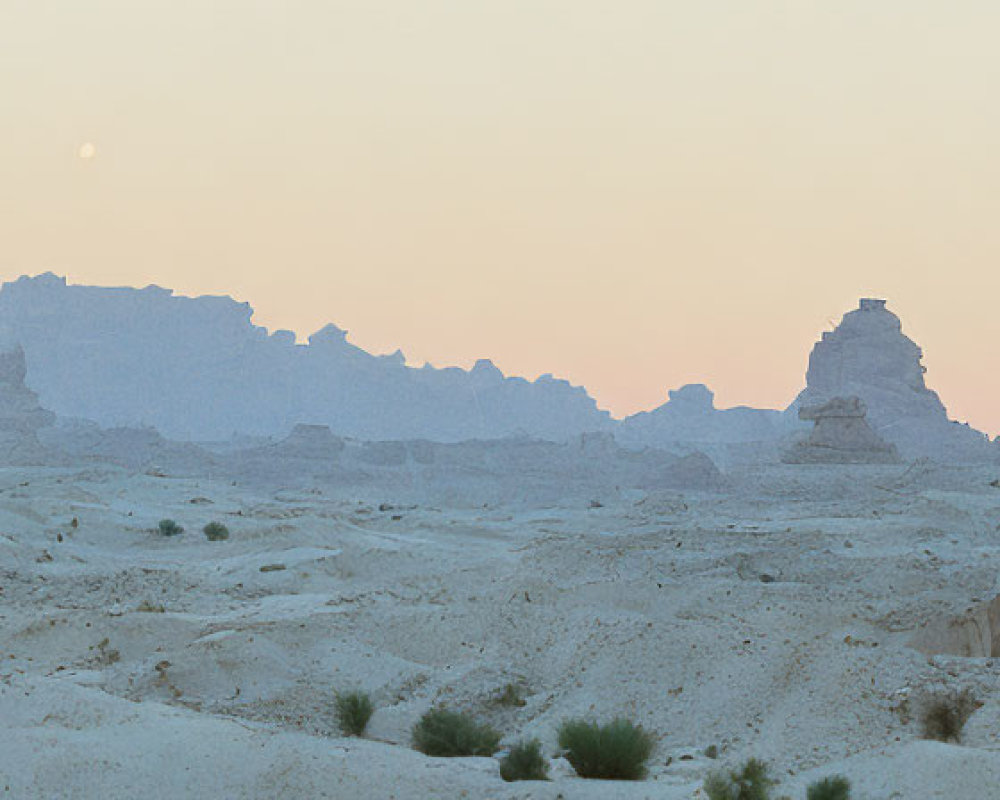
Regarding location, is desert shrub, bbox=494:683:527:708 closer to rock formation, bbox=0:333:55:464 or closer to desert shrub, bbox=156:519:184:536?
desert shrub, bbox=156:519:184:536

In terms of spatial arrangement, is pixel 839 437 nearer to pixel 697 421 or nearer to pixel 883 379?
pixel 883 379

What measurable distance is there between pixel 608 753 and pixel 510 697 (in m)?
2.90

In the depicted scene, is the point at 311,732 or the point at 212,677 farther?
the point at 212,677

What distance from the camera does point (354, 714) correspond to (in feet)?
26.9

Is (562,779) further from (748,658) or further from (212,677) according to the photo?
(212,677)

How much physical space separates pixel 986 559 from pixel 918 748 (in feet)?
28.0

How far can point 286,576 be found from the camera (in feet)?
48.8

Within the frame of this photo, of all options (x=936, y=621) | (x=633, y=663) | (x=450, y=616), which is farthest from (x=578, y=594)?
(x=936, y=621)

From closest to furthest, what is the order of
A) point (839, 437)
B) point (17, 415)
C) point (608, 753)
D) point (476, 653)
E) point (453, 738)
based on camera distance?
1. point (608, 753)
2. point (453, 738)
3. point (476, 653)
4. point (839, 437)
5. point (17, 415)

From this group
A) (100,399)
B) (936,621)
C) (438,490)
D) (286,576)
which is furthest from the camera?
(100,399)

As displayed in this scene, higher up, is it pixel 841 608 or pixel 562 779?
pixel 841 608

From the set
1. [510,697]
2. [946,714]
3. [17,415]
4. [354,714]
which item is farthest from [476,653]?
[17,415]

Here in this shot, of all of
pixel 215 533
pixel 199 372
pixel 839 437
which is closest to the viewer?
pixel 215 533

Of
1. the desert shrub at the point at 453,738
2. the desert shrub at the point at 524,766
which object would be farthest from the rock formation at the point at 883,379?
the desert shrub at the point at 524,766
